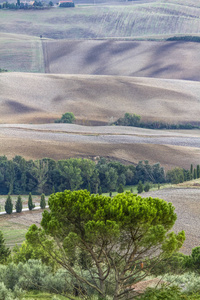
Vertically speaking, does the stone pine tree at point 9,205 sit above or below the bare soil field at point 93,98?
below

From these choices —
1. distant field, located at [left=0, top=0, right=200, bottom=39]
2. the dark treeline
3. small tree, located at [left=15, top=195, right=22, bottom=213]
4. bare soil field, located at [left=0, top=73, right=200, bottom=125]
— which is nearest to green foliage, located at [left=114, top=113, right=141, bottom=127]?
bare soil field, located at [left=0, top=73, right=200, bottom=125]

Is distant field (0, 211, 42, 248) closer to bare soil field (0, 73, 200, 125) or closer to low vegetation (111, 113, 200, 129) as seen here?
bare soil field (0, 73, 200, 125)

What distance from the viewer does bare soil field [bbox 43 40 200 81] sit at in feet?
500

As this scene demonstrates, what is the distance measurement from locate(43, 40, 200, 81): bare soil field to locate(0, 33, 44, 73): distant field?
267 centimetres

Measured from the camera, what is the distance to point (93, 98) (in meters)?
117

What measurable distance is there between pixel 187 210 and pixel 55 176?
2391cm

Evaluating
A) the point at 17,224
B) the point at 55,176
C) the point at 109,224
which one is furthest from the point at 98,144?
the point at 109,224

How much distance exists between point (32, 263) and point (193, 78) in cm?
12780

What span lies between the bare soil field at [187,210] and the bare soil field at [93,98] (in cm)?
5545

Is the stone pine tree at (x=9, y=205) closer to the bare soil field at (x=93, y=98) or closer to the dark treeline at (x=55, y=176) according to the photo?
the dark treeline at (x=55, y=176)

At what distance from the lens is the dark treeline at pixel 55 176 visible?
200 ft

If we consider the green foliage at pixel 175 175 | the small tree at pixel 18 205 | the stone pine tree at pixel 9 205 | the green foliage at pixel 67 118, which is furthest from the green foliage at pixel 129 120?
the stone pine tree at pixel 9 205

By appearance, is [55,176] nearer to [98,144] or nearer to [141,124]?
[98,144]

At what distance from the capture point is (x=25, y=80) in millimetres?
123938
